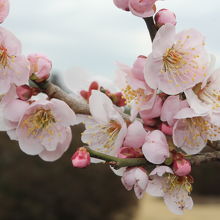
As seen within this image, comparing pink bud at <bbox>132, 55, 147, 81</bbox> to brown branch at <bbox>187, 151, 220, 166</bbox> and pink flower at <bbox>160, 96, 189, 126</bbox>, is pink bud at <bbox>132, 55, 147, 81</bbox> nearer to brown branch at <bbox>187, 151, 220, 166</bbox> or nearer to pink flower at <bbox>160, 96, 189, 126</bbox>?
pink flower at <bbox>160, 96, 189, 126</bbox>

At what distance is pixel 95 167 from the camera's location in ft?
26.3

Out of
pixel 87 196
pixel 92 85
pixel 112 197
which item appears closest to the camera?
pixel 92 85

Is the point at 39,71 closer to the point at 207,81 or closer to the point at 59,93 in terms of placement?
the point at 59,93

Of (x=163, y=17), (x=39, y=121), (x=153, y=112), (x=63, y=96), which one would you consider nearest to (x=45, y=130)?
(x=39, y=121)

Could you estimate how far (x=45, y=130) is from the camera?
→ 1361mm

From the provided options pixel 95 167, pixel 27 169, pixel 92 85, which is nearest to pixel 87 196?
pixel 95 167

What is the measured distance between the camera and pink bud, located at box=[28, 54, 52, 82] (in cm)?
122

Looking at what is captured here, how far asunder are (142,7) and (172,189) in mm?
460

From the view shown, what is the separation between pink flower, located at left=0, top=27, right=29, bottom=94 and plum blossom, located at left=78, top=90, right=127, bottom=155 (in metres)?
0.17

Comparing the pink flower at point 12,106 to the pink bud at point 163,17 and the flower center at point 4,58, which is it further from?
the pink bud at point 163,17

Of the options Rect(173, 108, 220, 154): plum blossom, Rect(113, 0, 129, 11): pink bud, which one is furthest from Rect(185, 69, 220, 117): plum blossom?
Rect(113, 0, 129, 11): pink bud

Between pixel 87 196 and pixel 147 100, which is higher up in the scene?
pixel 147 100

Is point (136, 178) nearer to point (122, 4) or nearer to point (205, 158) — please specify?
point (205, 158)

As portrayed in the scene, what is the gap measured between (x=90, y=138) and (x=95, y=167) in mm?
6739
